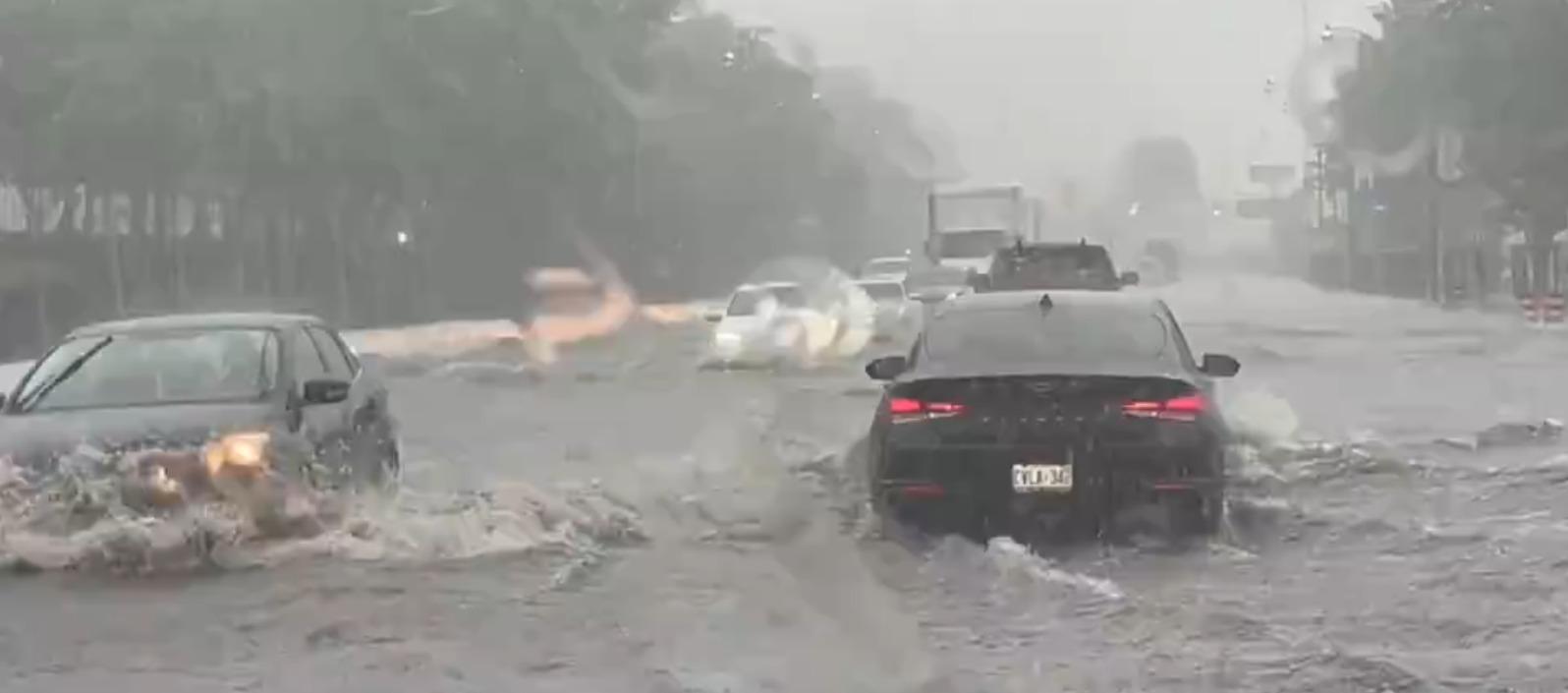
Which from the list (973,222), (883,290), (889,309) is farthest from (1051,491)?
(973,222)

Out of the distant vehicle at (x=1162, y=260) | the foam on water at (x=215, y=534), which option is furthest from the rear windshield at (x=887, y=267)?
the foam on water at (x=215, y=534)

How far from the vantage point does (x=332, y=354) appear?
1466 centimetres

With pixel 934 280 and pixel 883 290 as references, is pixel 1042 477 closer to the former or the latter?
pixel 883 290

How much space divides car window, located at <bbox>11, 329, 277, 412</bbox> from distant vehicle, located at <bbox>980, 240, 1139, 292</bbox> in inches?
742

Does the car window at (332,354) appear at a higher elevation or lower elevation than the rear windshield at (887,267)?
higher

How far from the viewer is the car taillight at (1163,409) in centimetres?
1179

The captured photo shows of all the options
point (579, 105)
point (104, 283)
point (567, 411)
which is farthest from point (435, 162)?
point (567, 411)

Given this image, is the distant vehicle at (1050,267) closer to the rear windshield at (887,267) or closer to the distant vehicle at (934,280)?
the distant vehicle at (934,280)

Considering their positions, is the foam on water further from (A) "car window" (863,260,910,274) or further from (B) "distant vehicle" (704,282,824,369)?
(A) "car window" (863,260,910,274)

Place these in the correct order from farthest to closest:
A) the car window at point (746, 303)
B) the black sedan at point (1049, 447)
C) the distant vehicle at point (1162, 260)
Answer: the distant vehicle at point (1162, 260), the car window at point (746, 303), the black sedan at point (1049, 447)

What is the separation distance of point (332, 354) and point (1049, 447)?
4.91m

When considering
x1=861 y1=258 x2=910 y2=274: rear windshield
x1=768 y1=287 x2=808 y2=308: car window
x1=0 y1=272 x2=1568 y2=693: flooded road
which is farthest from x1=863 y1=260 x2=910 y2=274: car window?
x1=0 y1=272 x2=1568 y2=693: flooded road

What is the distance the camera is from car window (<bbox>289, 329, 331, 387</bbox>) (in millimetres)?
13430

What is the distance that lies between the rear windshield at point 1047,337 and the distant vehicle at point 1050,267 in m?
18.4
